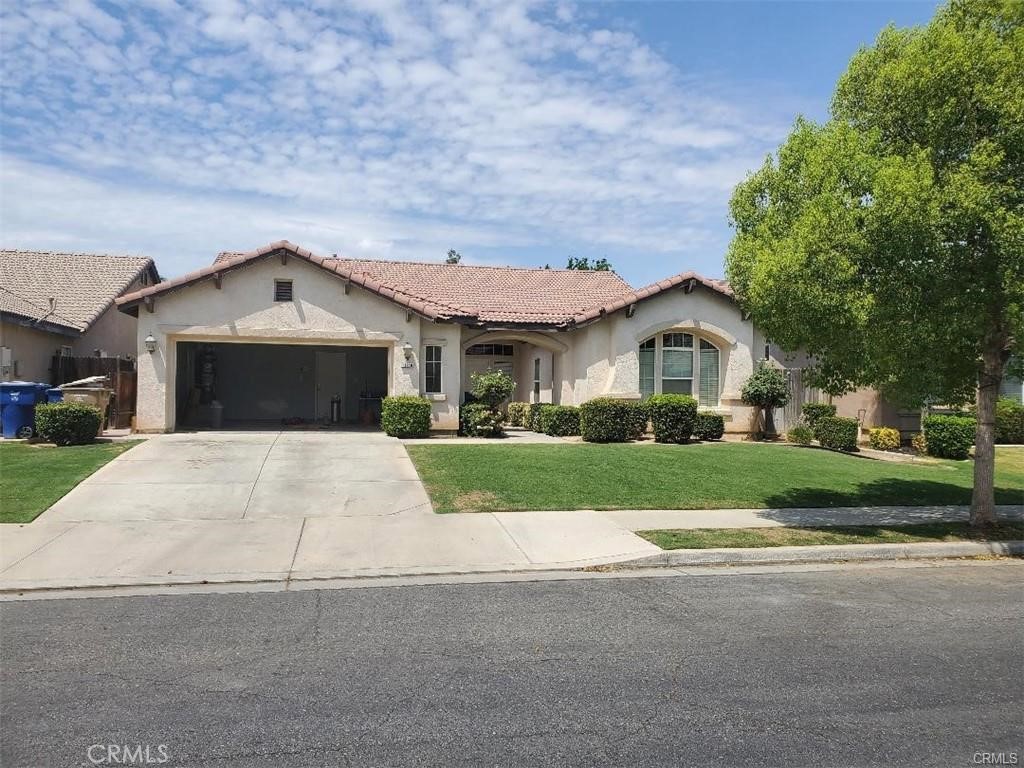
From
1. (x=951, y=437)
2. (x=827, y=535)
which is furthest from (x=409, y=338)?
(x=951, y=437)

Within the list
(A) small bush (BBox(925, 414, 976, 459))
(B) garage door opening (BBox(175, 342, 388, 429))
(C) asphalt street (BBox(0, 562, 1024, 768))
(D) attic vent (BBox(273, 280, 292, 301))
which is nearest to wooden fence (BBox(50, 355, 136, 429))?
(B) garage door opening (BBox(175, 342, 388, 429))

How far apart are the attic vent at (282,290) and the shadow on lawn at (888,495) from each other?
40.0 feet

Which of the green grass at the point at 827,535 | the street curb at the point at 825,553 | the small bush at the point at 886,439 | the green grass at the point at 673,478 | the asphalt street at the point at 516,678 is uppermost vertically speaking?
the small bush at the point at 886,439

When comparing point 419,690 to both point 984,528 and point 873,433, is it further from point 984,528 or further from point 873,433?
point 873,433

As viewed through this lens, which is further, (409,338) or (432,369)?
(432,369)

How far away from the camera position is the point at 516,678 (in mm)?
5148

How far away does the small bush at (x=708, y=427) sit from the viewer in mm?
19812

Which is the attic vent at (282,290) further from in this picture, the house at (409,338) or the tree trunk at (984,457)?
the tree trunk at (984,457)

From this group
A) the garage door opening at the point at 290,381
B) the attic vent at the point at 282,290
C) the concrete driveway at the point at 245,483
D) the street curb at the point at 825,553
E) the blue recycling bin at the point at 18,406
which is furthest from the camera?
the garage door opening at the point at 290,381

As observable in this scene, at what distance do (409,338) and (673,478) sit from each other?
8.64 m

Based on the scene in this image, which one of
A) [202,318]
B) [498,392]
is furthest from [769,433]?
[202,318]

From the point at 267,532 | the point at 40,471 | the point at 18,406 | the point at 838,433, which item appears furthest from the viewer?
the point at 838,433

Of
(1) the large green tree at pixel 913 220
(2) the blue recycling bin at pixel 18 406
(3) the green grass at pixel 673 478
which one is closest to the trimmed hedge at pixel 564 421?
(3) the green grass at pixel 673 478

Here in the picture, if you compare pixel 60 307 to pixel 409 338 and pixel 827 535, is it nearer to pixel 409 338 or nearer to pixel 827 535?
pixel 409 338
